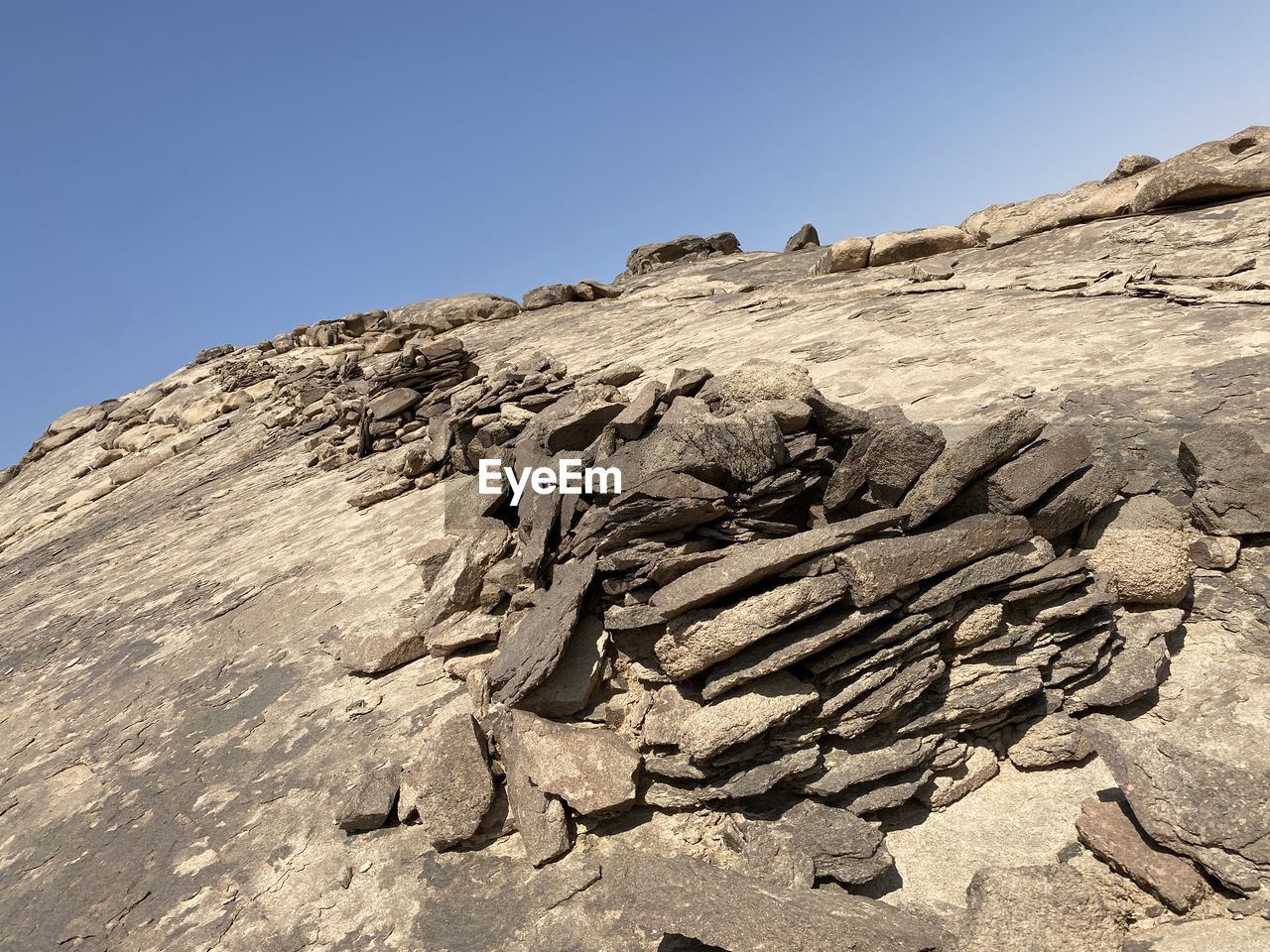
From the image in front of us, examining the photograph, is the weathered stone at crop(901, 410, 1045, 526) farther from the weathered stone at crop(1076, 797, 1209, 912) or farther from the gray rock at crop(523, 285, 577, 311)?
the gray rock at crop(523, 285, 577, 311)

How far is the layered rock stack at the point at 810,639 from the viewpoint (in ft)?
11.0

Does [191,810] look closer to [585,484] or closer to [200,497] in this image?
[585,484]

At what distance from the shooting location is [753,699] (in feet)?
11.2

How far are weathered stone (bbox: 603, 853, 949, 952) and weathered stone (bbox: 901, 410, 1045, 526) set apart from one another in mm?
2026

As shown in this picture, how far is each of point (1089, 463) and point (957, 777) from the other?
211 cm

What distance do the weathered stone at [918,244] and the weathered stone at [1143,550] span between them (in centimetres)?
951

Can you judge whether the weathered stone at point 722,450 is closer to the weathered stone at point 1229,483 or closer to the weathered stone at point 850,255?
the weathered stone at point 1229,483

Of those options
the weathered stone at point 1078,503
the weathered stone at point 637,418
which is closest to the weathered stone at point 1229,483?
the weathered stone at point 1078,503

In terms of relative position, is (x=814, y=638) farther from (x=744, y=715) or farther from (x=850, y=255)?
(x=850, y=255)

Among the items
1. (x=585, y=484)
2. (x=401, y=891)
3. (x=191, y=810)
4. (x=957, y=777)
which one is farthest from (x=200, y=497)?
(x=957, y=777)

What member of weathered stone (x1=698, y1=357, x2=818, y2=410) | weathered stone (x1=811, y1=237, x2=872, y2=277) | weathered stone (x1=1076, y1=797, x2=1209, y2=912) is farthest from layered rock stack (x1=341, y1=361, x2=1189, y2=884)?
weathered stone (x1=811, y1=237, x2=872, y2=277)

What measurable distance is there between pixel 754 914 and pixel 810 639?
4.15 feet

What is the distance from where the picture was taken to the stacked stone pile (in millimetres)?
3346

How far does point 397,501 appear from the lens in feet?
26.7
